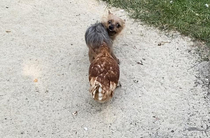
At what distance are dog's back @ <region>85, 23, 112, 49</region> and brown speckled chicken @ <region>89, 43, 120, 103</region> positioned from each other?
34 centimetres

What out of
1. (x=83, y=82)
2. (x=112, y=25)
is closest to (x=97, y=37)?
(x=112, y=25)

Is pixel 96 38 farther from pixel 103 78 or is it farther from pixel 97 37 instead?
pixel 103 78

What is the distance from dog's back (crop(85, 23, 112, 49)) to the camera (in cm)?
421

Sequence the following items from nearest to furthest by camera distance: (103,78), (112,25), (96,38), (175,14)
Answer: (103,78) → (96,38) → (112,25) → (175,14)

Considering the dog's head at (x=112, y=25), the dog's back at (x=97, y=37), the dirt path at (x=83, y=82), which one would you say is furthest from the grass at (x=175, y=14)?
the dog's back at (x=97, y=37)

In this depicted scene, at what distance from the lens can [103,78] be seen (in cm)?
370

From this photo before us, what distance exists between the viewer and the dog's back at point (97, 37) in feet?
13.8

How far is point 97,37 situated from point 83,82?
0.67m

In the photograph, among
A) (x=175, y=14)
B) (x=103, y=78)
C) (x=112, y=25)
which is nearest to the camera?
(x=103, y=78)

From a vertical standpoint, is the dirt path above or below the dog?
below

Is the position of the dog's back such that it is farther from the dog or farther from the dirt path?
the dirt path

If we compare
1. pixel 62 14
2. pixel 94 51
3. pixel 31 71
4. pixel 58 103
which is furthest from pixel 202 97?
pixel 62 14

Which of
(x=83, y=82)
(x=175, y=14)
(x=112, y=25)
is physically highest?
(x=112, y=25)

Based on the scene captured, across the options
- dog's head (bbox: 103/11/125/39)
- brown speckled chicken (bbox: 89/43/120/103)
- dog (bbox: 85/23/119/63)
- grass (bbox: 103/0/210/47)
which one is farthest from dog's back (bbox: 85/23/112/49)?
grass (bbox: 103/0/210/47)
